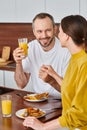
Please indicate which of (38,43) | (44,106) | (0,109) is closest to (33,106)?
(44,106)

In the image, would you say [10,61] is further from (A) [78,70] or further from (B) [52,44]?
(A) [78,70]

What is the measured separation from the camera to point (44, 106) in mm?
2082

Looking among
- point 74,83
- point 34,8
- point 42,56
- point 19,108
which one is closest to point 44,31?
point 42,56

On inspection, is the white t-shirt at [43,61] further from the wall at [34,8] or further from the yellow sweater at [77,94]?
the wall at [34,8]

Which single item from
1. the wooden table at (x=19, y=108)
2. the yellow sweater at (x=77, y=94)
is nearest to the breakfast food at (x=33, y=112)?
the wooden table at (x=19, y=108)

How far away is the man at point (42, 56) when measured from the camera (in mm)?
2536

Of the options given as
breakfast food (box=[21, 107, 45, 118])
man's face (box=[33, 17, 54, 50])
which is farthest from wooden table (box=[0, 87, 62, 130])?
man's face (box=[33, 17, 54, 50])

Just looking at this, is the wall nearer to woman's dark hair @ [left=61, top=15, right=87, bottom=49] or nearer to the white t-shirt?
the white t-shirt

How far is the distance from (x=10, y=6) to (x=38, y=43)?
5.00ft

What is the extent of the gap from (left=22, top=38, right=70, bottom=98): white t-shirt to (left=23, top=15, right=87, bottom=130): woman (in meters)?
0.75

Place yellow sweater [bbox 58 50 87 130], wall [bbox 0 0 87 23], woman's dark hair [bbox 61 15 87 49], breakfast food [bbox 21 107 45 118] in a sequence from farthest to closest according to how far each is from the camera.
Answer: wall [bbox 0 0 87 23] → breakfast food [bbox 21 107 45 118] → woman's dark hair [bbox 61 15 87 49] → yellow sweater [bbox 58 50 87 130]

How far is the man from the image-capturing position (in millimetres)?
2536

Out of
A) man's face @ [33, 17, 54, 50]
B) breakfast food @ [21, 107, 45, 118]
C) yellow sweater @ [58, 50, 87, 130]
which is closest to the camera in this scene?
yellow sweater @ [58, 50, 87, 130]

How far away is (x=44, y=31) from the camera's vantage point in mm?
2533
